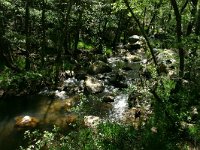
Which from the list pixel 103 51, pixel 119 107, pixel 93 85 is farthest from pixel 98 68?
pixel 119 107

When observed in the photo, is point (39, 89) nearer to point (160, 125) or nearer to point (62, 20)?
point (62, 20)

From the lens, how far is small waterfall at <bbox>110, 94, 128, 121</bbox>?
22.0m

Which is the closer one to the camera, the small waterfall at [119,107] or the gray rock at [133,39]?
the small waterfall at [119,107]

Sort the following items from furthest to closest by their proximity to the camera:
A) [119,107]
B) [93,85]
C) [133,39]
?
[133,39]
[93,85]
[119,107]

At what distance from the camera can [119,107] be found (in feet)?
77.4

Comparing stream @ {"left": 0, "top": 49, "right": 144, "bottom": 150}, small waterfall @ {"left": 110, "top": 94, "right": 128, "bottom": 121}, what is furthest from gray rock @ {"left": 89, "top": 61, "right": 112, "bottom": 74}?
small waterfall @ {"left": 110, "top": 94, "right": 128, "bottom": 121}

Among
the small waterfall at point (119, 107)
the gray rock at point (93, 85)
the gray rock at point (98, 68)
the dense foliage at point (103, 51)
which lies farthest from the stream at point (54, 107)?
the gray rock at point (98, 68)

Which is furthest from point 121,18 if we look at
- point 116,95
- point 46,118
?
point 46,118

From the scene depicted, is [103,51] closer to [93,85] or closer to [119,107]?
[93,85]

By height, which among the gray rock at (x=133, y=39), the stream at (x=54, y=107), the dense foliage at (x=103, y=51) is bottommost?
the stream at (x=54, y=107)

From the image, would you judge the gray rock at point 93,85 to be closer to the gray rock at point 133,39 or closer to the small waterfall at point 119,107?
the small waterfall at point 119,107

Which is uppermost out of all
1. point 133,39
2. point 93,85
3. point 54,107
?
point 133,39

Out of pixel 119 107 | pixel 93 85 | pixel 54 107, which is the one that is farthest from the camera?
pixel 93 85

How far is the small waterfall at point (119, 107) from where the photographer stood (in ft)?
72.3
